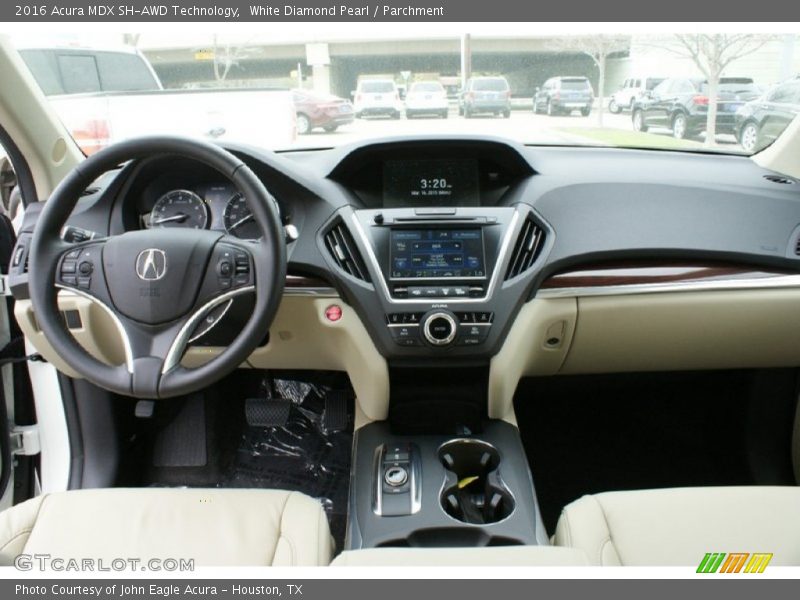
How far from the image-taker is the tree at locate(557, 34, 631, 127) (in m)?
1.94

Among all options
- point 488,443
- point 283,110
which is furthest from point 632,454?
point 283,110

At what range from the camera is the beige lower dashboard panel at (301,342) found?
1.96 meters

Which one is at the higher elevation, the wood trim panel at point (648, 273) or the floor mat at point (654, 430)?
the wood trim panel at point (648, 273)

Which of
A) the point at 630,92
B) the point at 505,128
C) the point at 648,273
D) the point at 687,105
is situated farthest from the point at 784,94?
the point at 505,128

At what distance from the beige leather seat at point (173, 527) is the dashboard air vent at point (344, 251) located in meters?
0.69

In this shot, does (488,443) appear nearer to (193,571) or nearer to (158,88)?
(193,571)

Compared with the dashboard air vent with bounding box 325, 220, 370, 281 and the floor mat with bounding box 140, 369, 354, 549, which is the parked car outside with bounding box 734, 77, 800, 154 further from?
the floor mat with bounding box 140, 369, 354, 549

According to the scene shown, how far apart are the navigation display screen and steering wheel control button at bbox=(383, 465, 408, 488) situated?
845mm

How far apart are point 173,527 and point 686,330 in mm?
1642

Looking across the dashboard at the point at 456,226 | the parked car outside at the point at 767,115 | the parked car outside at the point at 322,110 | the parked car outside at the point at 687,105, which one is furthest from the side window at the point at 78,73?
the parked car outside at the point at 767,115

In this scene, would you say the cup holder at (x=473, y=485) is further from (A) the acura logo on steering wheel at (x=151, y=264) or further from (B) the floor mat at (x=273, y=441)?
(A) the acura logo on steering wheel at (x=151, y=264)

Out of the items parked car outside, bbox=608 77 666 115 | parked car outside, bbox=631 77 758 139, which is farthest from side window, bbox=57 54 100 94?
parked car outside, bbox=631 77 758 139

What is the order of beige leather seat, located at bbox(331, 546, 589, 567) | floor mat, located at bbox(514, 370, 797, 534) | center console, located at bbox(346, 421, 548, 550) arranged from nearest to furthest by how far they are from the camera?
beige leather seat, located at bbox(331, 546, 589, 567), center console, located at bbox(346, 421, 548, 550), floor mat, located at bbox(514, 370, 797, 534)

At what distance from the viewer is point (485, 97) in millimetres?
2186
